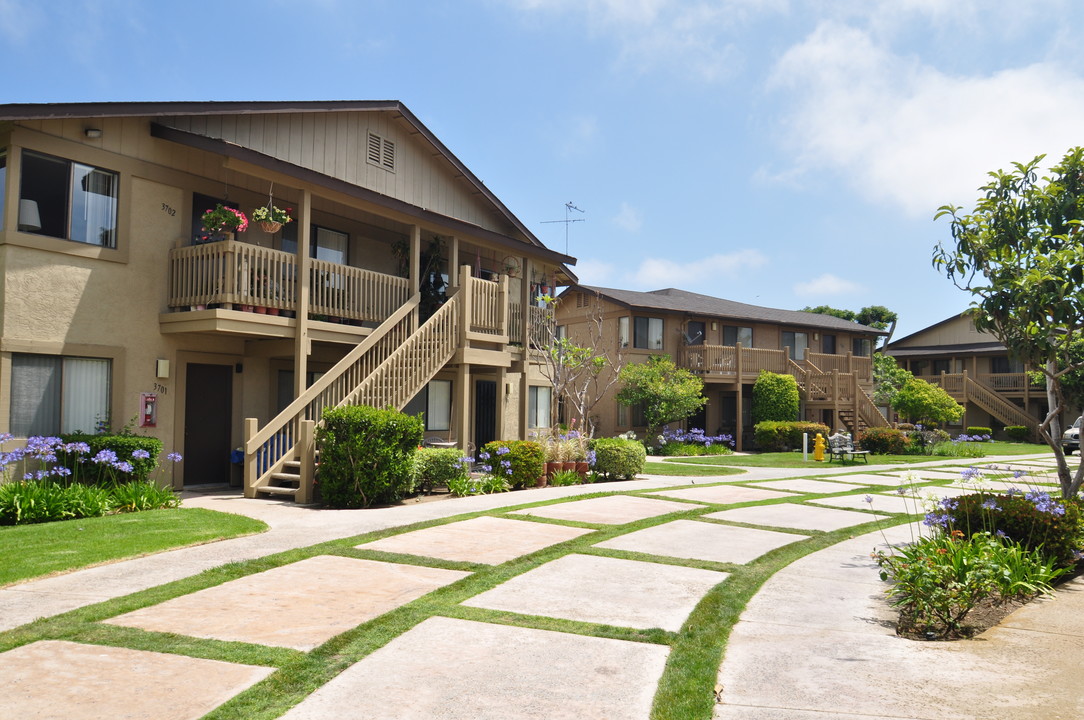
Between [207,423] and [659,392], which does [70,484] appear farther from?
[659,392]

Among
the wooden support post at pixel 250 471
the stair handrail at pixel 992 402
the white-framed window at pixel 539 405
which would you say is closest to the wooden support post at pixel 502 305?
the white-framed window at pixel 539 405

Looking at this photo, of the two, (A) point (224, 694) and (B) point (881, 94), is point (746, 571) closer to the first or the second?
(A) point (224, 694)

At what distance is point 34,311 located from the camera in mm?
11070

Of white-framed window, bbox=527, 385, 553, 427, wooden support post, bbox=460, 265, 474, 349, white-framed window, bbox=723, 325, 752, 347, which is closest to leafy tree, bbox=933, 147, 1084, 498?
wooden support post, bbox=460, 265, 474, 349

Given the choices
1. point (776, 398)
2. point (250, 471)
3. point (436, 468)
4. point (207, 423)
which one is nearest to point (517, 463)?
point (436, 468)

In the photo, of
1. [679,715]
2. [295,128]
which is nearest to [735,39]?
[295,128]

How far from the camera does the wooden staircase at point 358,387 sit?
11969 millimetres

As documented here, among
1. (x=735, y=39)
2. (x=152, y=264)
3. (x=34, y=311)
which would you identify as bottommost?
(x=34, y=311)

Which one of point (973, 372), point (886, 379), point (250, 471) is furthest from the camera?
point (973, 372)

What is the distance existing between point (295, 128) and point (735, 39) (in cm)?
833

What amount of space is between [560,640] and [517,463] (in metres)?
9.00

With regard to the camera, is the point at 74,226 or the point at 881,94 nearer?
the point at 74,226

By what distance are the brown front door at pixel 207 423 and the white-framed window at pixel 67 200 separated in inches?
110

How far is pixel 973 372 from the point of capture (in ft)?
141
